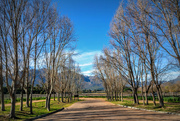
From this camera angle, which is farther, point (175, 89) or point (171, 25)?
point (175, 89)

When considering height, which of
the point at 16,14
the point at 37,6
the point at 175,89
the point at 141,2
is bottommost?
the point at 175,89

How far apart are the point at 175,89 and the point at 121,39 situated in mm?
51068

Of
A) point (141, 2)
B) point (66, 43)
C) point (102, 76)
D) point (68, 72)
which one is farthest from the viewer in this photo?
point (102, 76)

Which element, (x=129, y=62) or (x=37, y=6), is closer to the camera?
(x=37, y=6)

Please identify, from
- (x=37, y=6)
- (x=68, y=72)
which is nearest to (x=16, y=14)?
(x=37, y=6)

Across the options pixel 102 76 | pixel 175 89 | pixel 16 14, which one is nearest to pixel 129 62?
pixel 16 14

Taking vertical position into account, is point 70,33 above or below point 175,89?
above

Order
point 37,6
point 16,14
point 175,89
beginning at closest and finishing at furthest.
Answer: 1. point 16,14
2. point 37,6
3. point 175,89

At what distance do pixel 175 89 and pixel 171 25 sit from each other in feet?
188

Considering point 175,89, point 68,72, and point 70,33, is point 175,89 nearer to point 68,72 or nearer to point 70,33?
point 68,72

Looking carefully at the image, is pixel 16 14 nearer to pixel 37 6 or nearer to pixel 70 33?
pixel 37 6

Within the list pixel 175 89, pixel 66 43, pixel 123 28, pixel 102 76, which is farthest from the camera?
pixel 175 89

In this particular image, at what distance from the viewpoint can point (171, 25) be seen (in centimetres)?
1230

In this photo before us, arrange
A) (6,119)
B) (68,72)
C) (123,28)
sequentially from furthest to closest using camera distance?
(68,72)
(123,28)
(6,119)
